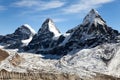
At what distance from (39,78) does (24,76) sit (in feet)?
25.0

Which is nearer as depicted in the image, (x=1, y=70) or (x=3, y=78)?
(x=3, y=78)

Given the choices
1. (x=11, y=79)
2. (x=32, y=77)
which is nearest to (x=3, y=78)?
(x=11, y=79)

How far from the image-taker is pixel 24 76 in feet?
641

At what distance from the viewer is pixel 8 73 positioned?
193 metres

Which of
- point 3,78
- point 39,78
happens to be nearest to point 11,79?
point 3,78

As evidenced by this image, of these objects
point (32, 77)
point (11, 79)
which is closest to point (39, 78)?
point (32, 77)

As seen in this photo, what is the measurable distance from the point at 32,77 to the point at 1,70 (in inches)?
562

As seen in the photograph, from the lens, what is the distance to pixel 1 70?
197 m

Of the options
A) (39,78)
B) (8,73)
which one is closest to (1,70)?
(8,73)

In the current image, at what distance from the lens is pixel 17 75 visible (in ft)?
637

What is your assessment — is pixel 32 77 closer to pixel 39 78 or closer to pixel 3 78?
pixel 39 78

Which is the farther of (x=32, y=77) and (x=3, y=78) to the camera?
(x=32, y=77)

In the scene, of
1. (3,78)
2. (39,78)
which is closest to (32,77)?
(39,78)

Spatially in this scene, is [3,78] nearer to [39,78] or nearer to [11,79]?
[11,79]
